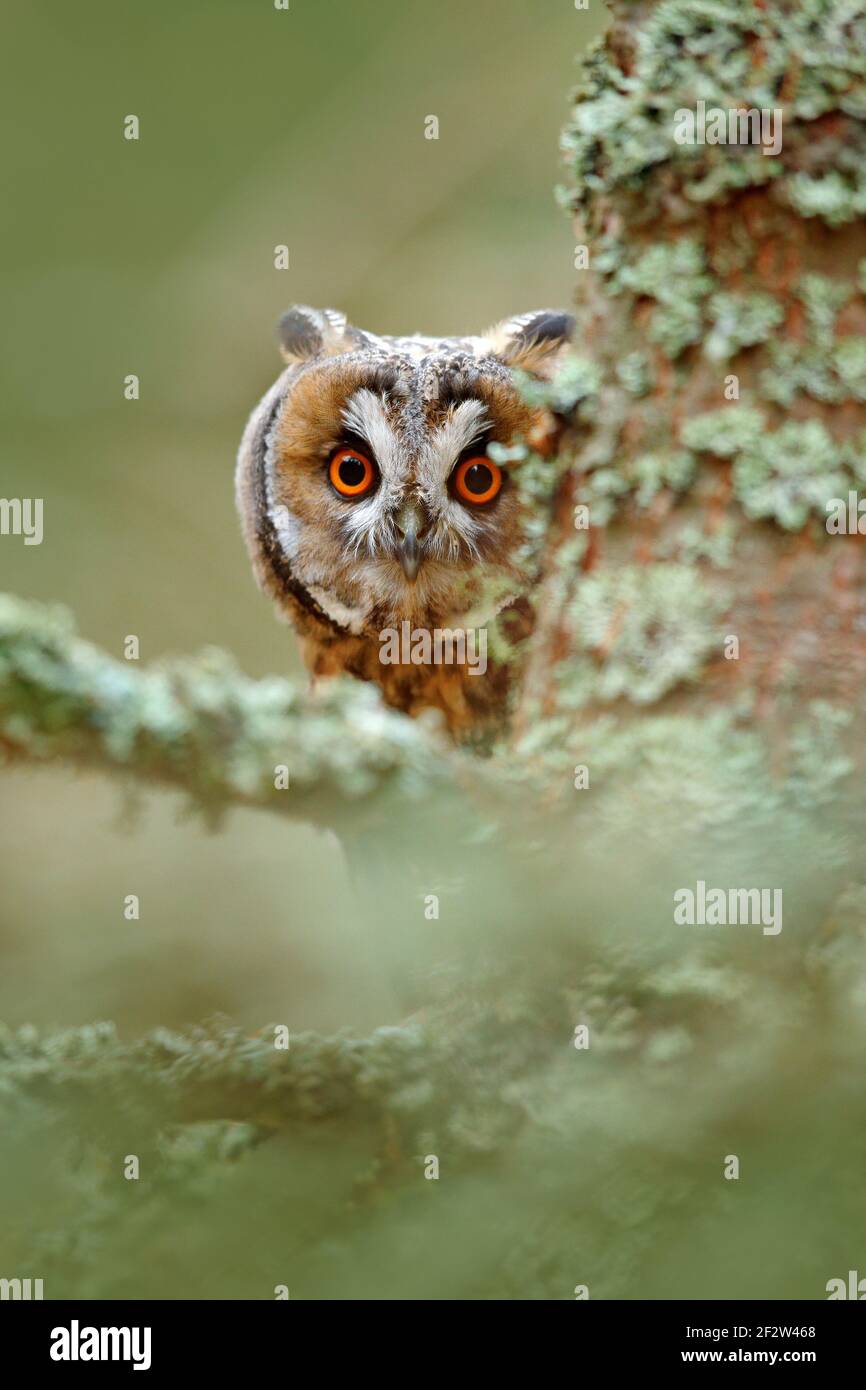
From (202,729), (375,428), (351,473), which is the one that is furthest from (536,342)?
(202,729)

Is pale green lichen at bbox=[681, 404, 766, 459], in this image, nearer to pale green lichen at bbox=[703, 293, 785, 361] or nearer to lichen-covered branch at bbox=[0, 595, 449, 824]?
pale green lichen at bbox=[703, 293, 785, 361]

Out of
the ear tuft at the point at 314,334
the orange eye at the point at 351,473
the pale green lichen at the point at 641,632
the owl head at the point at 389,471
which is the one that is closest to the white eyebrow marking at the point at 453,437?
the owl head at the point at 389,471

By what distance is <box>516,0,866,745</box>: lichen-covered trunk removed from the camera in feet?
4.68

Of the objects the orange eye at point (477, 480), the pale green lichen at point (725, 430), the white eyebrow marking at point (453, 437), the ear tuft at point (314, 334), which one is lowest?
the pale green lichen at point (725, 430)

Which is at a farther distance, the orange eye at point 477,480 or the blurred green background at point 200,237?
the blurred green background at point 200,237

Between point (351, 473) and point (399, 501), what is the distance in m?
0.21

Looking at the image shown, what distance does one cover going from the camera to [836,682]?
1.42 metres

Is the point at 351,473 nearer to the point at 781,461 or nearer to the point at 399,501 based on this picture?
the point at 399,501

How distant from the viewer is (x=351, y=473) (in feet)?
10.6

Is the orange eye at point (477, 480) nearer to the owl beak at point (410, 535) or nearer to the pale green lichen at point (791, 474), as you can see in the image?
the owl beak at point (410, 535)

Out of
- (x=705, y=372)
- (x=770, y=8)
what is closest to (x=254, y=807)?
(x=705, y=372)

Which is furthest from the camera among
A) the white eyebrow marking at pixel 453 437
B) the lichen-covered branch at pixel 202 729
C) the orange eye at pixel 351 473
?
the orange eye at pixel 351 473

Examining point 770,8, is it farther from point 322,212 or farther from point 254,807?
point 322,212

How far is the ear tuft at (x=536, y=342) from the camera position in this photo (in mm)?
3129
